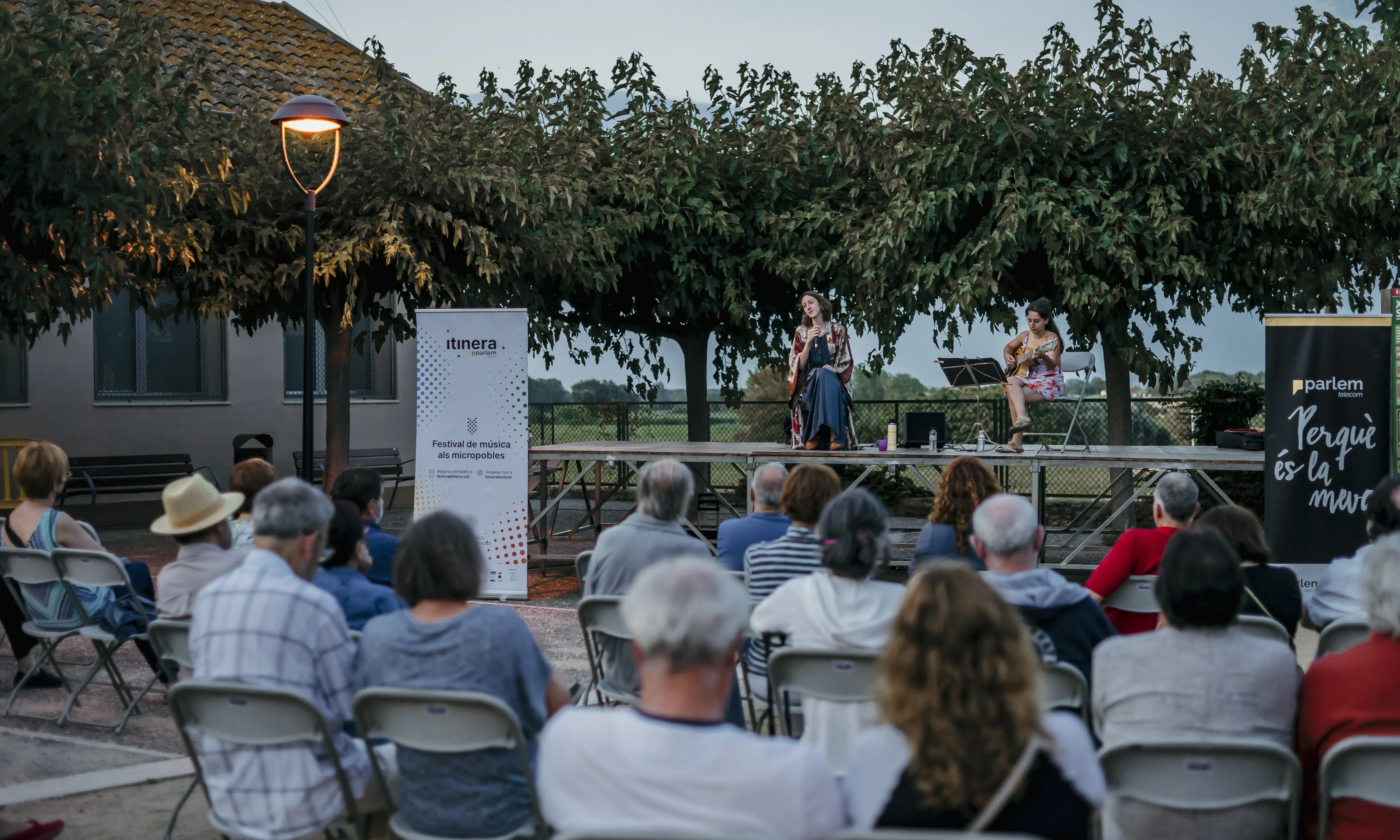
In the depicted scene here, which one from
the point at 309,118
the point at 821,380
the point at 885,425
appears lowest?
the point at 885,425

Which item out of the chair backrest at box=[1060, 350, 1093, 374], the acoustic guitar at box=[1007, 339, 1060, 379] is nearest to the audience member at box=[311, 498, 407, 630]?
the acoustic guitar at box=[1007, 339, 1060, 379]

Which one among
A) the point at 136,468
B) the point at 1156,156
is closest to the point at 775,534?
the point at 1156,156

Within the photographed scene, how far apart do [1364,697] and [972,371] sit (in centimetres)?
697

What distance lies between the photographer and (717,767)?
1896 mm

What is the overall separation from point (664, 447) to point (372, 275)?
135 inches

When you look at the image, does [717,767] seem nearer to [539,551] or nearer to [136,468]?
[539,551]

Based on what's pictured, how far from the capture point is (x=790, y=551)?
4359 mm

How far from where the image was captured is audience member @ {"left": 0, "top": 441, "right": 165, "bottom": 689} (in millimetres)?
5391

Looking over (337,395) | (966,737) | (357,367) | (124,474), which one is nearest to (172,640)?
(966,737)

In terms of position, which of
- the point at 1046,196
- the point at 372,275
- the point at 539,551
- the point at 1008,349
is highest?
the point at 1046,196

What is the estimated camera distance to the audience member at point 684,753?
6.23 feet

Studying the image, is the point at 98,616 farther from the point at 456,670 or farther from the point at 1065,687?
the point at 1065,687

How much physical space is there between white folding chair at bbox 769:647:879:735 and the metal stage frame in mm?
5074

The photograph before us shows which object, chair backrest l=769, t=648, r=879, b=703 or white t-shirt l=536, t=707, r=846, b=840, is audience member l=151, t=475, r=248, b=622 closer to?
chair backrest l=769, t=648, r=879, b=703
